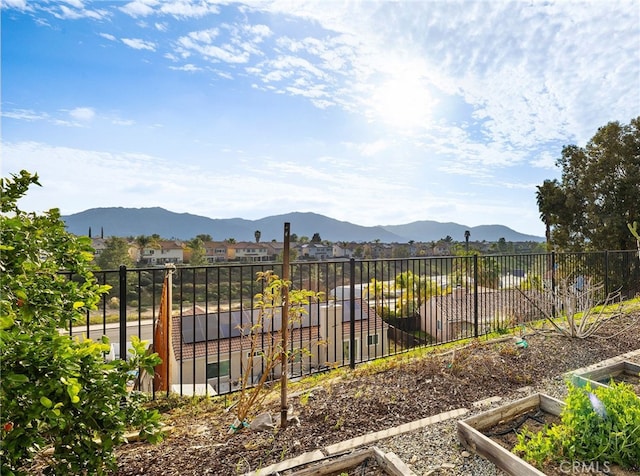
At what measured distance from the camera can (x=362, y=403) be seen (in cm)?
263

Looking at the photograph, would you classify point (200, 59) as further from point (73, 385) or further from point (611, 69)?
point (611, 69)

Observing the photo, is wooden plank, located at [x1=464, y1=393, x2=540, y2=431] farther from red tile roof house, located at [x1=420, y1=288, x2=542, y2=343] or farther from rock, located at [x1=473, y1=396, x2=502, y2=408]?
red tile roof house, located at [x1=420, y1=288, x2=542, y2=343]

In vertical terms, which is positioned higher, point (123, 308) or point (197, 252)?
point (123, 308)

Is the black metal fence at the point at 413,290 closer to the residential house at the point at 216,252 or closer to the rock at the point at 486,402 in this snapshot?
the rock at the point at 486,402

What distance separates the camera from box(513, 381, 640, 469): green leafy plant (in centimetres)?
172

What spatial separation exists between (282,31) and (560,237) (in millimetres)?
17693

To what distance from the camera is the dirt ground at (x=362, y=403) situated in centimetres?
196

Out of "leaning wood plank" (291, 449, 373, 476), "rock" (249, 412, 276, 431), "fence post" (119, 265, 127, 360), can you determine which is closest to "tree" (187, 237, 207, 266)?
"fence post" (119, 265, 127, 360)

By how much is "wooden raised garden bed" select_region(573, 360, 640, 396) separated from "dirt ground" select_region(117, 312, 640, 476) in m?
0.27

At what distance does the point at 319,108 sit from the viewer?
7191 millimetres

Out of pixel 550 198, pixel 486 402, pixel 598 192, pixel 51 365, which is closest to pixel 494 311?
pixel 486 402

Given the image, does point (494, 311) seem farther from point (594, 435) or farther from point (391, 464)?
point (391, 464)

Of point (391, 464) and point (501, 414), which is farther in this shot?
point (501, 414)

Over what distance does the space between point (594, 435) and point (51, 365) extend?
250 centimetres
